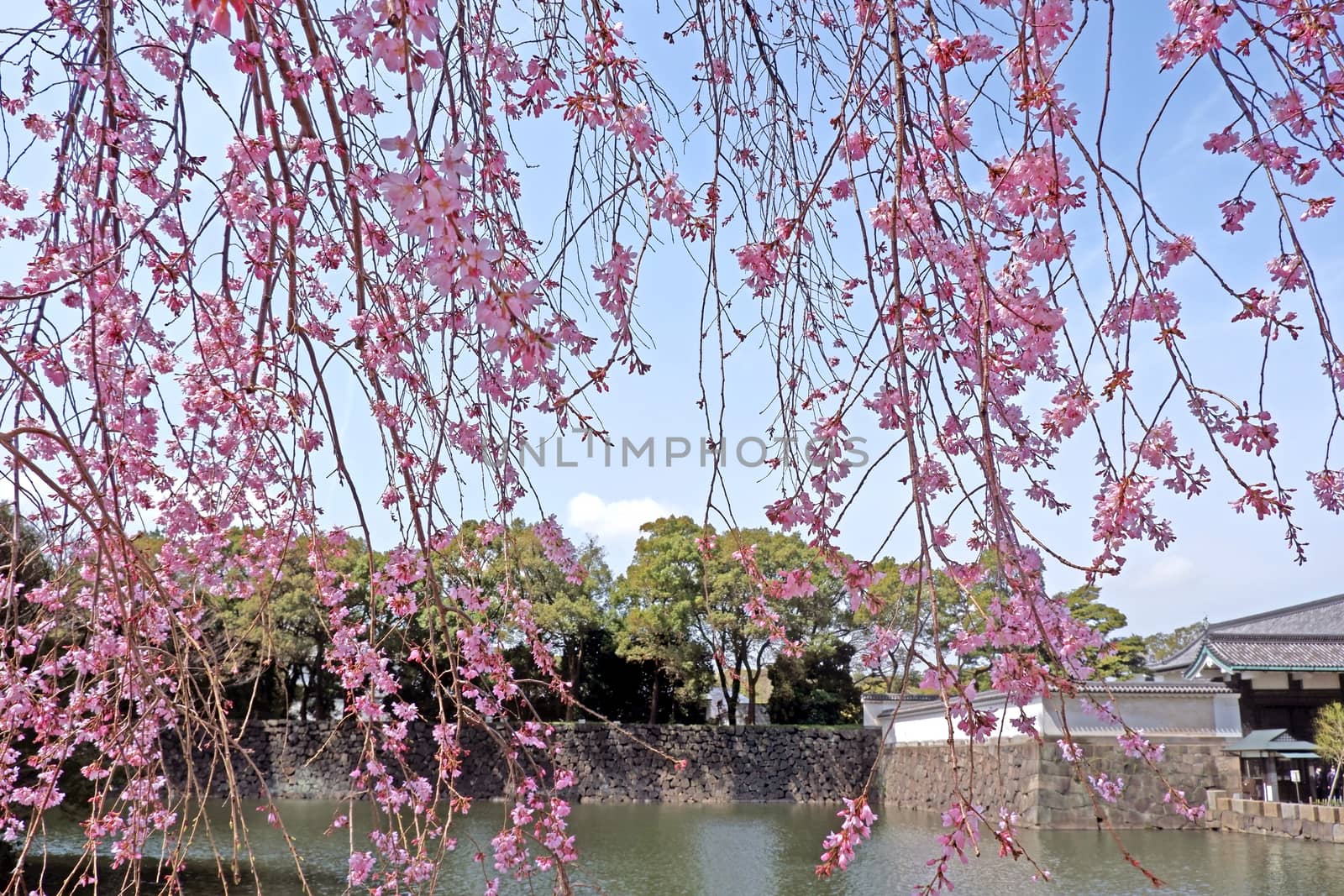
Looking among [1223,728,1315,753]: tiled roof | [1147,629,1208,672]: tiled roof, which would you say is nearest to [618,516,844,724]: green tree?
[1147,629,1208,672]: tiled roof

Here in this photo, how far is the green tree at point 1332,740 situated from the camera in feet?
33.6

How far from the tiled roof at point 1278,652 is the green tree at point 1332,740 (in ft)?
3.02

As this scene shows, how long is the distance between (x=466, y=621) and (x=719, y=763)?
46.7 ft

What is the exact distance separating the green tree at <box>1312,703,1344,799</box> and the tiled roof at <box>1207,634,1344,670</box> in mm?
921

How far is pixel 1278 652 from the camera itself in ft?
39.9

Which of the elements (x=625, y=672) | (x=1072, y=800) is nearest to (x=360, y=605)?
(x=625, y=672)

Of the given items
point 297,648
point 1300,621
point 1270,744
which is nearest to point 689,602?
point 297,648

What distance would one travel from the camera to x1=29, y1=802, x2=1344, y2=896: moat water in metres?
7.12

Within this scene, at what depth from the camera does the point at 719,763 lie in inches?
611

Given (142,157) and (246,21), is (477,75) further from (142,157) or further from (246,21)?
(142,157)

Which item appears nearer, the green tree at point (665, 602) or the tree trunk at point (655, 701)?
the green tree at point (665, 602)

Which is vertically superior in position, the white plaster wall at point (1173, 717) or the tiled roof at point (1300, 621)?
the tiled roof at point (1300, 621)

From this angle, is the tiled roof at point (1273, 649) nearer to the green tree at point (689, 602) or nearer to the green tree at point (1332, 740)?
the green tree at point (1332, 740)

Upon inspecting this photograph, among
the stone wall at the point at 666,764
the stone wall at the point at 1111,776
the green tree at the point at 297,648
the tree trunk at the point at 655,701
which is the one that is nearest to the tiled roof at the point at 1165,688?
the stone wall at the point at 1111,776
